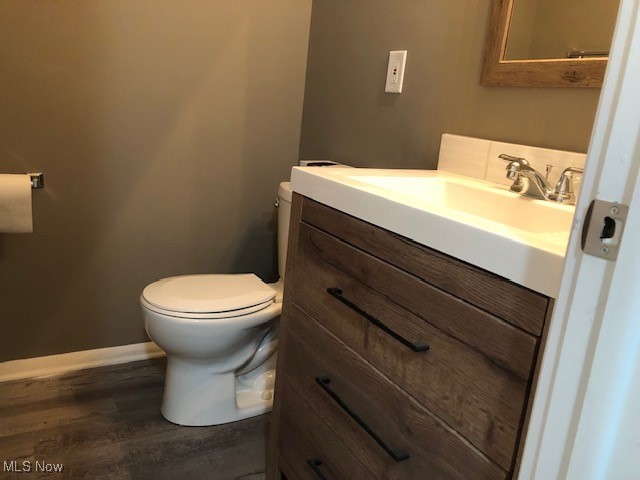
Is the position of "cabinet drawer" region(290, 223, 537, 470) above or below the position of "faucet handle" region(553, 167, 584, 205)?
below

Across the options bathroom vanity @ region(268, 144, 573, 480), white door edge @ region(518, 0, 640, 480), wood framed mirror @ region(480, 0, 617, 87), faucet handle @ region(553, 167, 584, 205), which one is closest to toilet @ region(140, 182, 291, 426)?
bathroom vanity @ region(268, 144, 573, 480)

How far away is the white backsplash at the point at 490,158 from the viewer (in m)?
1.19

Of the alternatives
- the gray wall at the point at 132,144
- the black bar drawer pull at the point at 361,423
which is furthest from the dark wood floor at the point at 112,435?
the black bar drawer pull at the point at 361,423

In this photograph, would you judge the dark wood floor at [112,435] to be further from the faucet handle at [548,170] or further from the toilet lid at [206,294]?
the faucet handle at [548,170]

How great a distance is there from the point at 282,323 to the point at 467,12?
97 centimetres

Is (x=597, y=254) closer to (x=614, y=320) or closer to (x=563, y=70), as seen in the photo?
(x=614, y=320)

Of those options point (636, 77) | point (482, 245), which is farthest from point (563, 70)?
point (636, 77)

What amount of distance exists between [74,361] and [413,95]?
1562mm

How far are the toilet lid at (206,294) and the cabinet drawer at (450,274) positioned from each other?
634 millimetres

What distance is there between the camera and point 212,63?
200 centimetres

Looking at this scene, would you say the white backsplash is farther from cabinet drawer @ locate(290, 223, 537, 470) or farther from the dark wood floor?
the dark wood floor

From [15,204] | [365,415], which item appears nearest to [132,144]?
[15,204]

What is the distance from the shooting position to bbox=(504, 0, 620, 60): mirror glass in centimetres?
114

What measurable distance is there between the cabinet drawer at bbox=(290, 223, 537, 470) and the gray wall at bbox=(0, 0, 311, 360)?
1055 millimetres
